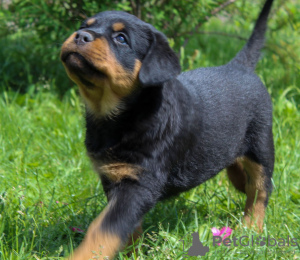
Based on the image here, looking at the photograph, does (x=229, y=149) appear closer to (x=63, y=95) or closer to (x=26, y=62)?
(x=63, y=95)

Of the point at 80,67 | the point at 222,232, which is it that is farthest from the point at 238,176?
the point at 80,67

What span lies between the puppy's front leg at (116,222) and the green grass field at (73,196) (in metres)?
0.19

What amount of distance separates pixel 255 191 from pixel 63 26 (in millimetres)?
2580

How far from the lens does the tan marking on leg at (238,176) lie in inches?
140

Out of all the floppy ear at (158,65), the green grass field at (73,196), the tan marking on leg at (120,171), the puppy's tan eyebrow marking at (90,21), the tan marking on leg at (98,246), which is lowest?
the green grass field at (73,196)

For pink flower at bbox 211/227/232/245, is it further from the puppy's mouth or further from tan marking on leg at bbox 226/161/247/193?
the puppy's mouth

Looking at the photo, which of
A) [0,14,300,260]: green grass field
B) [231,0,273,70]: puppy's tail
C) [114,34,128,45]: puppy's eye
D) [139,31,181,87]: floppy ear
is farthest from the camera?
[231,0,273,70]: puppy's tail

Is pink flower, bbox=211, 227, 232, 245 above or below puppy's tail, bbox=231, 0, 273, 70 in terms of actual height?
below

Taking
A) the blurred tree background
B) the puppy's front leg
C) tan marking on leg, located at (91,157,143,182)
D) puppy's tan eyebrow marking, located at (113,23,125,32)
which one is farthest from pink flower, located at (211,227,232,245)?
the blurred tree background

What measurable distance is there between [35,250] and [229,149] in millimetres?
1318

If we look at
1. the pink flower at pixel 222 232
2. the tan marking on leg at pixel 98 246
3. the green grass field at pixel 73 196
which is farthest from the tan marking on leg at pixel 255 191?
the tan marking on leg at pixel 98 246

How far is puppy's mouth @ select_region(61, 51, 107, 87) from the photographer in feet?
8.06

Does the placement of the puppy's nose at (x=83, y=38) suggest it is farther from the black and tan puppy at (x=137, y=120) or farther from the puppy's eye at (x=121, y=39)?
the puppy's eye at (x=121, y=39)

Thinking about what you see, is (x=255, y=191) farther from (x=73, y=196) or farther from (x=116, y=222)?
(x=116, y=222)
